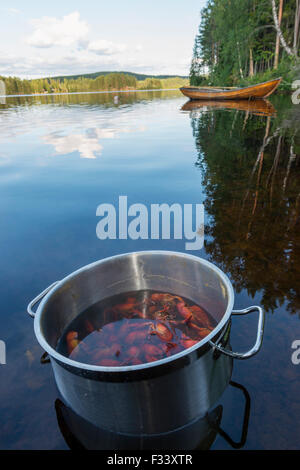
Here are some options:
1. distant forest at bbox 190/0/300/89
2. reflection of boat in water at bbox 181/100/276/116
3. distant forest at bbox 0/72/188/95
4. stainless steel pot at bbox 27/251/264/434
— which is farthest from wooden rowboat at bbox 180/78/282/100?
distant forest at bbox 0/72/188/95

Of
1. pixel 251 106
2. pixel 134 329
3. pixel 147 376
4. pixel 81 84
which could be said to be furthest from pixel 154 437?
pixel 81 84

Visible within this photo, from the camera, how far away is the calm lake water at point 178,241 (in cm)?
201

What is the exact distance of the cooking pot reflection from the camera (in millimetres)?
1777

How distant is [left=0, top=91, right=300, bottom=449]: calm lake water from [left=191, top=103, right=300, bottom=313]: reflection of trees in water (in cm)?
2

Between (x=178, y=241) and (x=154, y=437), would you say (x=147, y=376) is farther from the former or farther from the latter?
(x=178, y=241)

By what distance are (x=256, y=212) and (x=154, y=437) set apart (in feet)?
12.9

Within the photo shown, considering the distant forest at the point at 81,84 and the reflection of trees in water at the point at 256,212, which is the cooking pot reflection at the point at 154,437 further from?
the distant forest at the point at 81,84

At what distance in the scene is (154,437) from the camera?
180cm

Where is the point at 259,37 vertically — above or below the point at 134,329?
above

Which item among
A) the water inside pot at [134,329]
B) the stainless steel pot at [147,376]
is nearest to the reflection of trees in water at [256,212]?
the water inside pot at [134,329]

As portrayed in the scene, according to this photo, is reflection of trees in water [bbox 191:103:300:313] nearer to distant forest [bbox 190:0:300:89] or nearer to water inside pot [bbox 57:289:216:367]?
water inside pot [bbox 57:289:216:367]

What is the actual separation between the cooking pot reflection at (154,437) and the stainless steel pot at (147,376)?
6 centimetres

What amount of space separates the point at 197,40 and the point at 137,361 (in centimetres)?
6535
